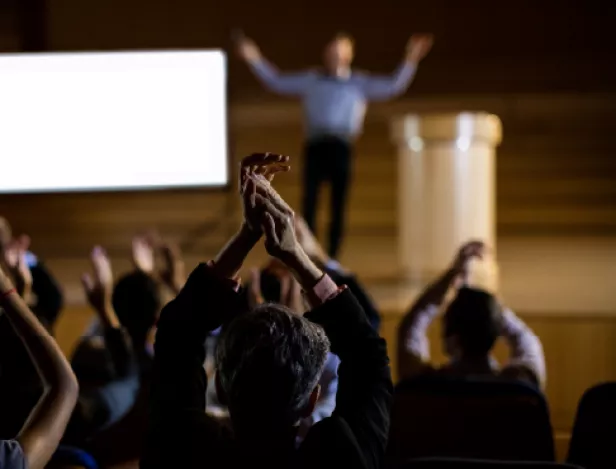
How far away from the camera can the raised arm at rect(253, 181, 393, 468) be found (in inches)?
54.7

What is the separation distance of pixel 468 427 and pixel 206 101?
14.5 feet

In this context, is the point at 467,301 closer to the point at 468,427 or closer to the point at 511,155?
the point at 468,427

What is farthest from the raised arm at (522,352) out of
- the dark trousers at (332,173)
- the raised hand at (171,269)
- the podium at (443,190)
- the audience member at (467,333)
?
the dark trousers at (332,173)

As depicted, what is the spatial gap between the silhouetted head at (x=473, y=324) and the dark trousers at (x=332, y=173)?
3.08 metres

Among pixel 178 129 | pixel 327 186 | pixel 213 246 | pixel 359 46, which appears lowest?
pixel 213 246

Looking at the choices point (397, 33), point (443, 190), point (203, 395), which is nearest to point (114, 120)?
point (397, 33)

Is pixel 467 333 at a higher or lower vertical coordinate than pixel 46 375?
lower

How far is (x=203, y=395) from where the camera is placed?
1.42 meters

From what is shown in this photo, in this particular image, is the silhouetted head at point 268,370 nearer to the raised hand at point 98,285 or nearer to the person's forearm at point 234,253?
the person's forearm at point 234,253

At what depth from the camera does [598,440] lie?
2145 mm

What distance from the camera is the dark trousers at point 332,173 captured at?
5613 millimetres

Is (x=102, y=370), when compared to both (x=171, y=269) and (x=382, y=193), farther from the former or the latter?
(x=382, y=193)

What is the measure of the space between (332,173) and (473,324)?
320cm

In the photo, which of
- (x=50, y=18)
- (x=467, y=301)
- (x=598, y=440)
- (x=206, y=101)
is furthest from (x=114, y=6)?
(x=598, y=440)
